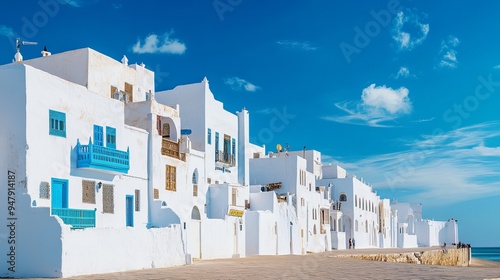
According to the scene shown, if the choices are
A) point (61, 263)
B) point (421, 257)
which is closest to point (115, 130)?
point (61, 263)

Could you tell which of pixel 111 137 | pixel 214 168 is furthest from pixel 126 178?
pixel 214 168

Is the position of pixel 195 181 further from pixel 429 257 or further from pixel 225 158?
pixel 429 257

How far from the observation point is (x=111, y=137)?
25984mm

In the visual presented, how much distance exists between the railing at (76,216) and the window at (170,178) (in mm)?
7371

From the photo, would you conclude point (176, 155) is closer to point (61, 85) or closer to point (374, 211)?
point (61, 85)

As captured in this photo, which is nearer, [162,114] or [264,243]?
[162,114]

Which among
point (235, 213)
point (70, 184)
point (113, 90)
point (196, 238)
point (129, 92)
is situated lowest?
point (196, 238)

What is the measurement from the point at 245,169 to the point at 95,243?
70.8 feet

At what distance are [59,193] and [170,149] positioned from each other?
31.7ft

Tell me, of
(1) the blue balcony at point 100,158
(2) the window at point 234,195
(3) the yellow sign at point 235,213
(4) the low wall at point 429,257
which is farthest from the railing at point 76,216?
(4) the low wall at point 429,257

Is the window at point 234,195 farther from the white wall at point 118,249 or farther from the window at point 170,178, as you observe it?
the white wall at point 118,249

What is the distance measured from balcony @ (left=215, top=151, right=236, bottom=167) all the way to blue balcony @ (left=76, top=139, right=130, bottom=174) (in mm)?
12321

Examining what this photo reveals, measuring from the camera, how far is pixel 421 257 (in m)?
54.8

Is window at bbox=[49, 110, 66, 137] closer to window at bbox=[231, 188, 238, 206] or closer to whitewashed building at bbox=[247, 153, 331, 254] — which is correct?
window at bbox=[231, 188, 238, 206]
